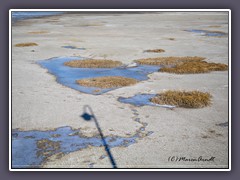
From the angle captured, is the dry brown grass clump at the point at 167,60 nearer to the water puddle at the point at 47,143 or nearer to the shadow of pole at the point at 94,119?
the shadow of pole at the point at 94,119

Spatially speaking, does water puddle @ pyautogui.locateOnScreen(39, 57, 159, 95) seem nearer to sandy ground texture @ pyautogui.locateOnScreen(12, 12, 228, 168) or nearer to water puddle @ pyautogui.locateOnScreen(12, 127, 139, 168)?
sandy ground texture @ pyautogui.locateOnScreen(12, 12, 228, 168)

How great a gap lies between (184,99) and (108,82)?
528 cm

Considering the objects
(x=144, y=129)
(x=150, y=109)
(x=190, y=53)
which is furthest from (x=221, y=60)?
(x=144, y=129)

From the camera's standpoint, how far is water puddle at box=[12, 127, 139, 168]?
10.6 metres

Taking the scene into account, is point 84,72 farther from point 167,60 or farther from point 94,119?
point 94,119

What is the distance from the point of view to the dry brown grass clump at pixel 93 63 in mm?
24047

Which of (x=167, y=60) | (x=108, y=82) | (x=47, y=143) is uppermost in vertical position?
(x=108, y=82)

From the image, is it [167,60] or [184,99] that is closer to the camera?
[184,99]

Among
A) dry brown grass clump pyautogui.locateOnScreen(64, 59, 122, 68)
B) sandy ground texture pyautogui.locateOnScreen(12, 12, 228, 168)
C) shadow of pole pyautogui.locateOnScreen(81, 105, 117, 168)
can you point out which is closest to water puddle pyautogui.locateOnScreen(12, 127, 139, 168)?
shadow of pole pyautogui.locateOnScreen(81, 105, 117, 168)

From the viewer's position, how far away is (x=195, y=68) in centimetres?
Answer: 2216

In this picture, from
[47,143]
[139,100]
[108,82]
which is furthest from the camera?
[108,82]

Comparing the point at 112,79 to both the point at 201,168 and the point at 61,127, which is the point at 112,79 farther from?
the point at 201,168

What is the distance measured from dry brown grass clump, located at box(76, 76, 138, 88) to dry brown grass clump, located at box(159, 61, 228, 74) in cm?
371

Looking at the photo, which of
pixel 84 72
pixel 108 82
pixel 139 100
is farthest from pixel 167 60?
pixel 139 100
